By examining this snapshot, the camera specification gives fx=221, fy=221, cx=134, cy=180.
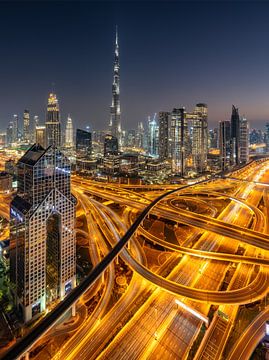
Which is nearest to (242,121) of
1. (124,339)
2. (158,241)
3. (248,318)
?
(158,241)

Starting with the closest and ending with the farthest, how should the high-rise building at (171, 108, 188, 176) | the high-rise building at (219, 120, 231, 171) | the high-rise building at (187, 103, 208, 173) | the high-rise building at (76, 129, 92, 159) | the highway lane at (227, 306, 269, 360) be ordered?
the highway lane at (227, 306, 269, 360), the high-rise building at (171, 108, 188, 176), the high-rise building at (187, 103, 208, 173), the high-rise building at (219, 120, 231, 171), the high-rise building at (76, 129, 92, 159)

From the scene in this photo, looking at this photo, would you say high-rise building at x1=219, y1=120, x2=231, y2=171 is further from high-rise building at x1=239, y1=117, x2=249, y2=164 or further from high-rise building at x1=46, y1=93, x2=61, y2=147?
high-rise building at x1=46, y1=93, x2=61, y2=147

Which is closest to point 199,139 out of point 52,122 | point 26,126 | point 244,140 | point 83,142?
point 244,140

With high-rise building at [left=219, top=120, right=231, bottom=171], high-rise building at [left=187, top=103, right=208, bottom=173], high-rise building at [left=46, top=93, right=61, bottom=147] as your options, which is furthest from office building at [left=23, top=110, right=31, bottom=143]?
high-rise building at [left=219, top=120, right=231, bottom=171]

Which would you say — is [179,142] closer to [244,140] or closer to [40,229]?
[244,140]

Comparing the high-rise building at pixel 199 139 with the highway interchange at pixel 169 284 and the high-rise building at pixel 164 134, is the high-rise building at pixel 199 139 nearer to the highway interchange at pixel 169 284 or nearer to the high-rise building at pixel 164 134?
the high-rise building at pixel 164 134
